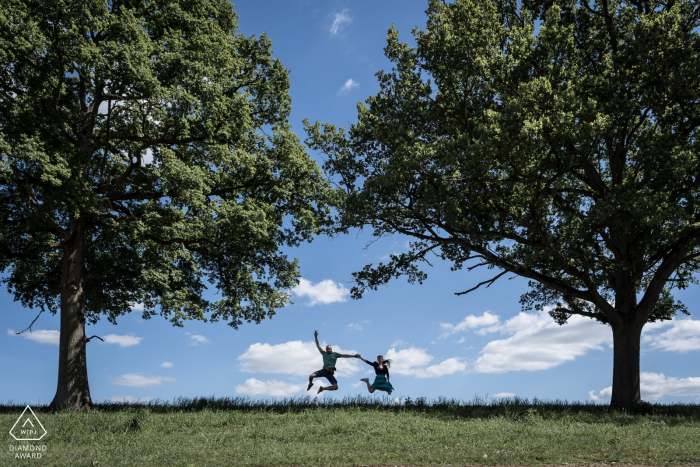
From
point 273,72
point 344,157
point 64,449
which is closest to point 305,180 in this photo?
point 344,157

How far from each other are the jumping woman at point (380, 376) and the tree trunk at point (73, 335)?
10.4m

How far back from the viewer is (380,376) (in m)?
17.0

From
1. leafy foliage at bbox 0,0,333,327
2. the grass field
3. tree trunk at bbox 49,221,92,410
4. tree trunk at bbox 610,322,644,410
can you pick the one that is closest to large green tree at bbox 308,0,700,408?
tree trunk at bbox 610,322,644,410

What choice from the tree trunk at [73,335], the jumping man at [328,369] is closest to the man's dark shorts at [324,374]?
the jumping man at [328,369]

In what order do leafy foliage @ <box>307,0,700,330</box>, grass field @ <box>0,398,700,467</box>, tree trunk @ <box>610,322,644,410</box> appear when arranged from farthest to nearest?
tree trunk @ <box>610,322,644,410</box> < leafy foliage @ <box>307,0,700,330</box> < grass field @ <box>0,398,700,467</box>

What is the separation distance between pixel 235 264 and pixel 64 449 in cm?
1000

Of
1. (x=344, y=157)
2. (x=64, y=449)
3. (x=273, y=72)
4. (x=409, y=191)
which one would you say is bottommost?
(x=64, y=449)

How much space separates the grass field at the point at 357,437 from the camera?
9.45 meters

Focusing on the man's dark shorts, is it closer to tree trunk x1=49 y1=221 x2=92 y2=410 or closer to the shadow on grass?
the shadow on grass

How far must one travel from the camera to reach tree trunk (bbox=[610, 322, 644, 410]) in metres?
17.3

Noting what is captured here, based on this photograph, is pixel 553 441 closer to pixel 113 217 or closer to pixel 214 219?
pixel 214 219

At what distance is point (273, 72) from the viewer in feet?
68.6

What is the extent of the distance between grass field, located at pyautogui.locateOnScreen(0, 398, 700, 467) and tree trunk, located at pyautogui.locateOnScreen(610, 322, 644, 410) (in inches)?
62.0

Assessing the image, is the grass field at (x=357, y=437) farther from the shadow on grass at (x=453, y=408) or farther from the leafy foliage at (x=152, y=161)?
the leafy foliage at (x=152, y=161)
